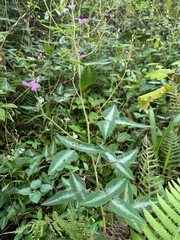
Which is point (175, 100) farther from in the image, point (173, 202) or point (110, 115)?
point (173, 202)

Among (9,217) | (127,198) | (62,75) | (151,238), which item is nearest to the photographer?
(151,238)

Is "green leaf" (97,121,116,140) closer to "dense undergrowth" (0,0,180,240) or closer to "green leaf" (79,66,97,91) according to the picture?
"dense undergrowth" (0,0,180,240)

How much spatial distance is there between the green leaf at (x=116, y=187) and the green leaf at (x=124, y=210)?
0.02 metres

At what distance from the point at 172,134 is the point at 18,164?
656 mm

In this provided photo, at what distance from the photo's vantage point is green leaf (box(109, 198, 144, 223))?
0.61 metres

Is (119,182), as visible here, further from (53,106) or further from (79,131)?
(53,106)

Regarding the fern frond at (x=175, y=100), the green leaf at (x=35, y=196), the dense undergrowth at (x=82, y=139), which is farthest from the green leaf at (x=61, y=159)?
the fern frond at (x=175, y=100)

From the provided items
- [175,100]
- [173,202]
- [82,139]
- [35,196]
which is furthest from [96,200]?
[175,100]

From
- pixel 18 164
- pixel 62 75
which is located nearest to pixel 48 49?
pixel 62 75

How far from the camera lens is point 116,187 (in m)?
0.68

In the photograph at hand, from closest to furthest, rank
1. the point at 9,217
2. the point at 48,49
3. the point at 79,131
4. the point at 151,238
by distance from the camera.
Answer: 1. the point at 151,238
2. the point at 9,217
3. the point at 79,131
4. the point at 48,49

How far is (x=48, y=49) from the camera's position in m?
1.33

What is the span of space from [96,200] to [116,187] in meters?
0.06

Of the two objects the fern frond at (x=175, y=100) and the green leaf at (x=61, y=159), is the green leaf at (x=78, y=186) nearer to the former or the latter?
the green leaf at (x=61, y=159)
